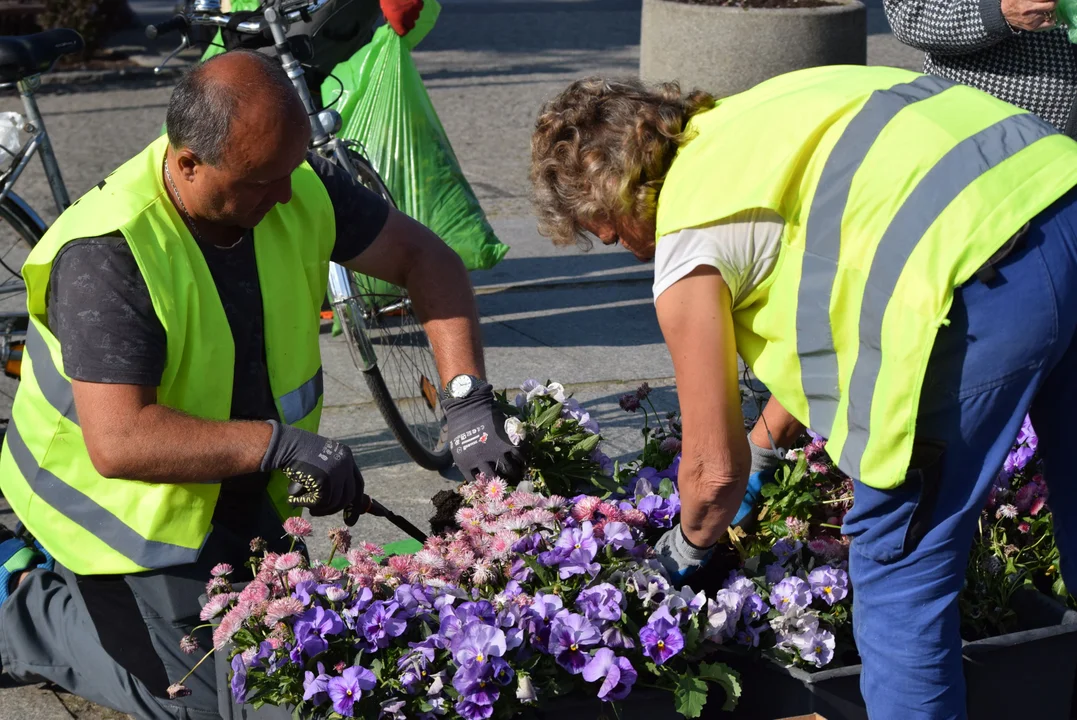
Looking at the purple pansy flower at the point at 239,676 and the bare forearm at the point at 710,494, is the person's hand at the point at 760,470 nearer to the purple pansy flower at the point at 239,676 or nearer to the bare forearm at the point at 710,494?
the bare forearm at the point at 710,494

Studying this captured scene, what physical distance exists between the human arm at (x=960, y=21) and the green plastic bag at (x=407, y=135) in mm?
2210

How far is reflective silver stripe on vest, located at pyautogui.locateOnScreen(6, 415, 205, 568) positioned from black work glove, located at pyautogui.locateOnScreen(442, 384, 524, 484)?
568 mm

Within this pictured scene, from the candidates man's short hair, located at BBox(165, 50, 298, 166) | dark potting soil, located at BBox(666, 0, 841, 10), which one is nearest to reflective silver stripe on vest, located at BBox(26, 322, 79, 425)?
man's short hair, located at BBox(165, 50, 298, 166)

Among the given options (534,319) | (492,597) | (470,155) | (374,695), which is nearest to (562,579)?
(492,597)

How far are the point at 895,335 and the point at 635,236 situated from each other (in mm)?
497

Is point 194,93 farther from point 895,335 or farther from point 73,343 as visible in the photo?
point 895,335

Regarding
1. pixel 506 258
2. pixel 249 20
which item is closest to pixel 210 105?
pixel 249 20

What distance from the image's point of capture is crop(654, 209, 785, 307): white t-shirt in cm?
198

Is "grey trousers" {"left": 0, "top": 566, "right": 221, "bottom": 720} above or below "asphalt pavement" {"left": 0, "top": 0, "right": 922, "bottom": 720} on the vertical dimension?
above

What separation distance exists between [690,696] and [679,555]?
34 cm

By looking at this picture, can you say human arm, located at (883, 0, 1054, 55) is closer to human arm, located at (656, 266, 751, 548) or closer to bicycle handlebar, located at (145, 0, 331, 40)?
human arm, located at (656, 266, 751, 548)

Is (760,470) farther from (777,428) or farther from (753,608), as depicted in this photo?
(753,608)

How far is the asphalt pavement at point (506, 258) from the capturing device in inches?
161

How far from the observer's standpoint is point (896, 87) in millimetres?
2057
